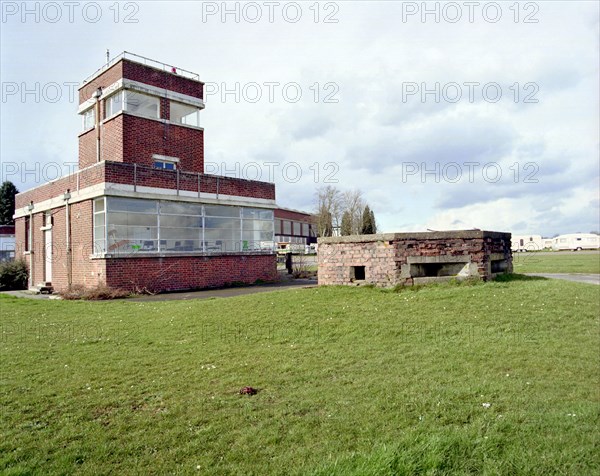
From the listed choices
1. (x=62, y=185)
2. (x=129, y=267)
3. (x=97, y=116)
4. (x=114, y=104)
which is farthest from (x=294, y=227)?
(x=129, y=267)

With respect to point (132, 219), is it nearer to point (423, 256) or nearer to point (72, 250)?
point (72, 250)

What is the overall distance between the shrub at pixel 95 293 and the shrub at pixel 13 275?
7.79 metres

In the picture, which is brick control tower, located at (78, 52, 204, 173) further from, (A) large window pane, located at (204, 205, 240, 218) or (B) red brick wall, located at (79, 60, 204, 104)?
(A) large window pane, located at (204, 205, 240, 218)

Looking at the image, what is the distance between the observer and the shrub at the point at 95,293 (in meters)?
14.8

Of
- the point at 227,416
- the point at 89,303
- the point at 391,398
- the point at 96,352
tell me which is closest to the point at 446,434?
the point at 391,398

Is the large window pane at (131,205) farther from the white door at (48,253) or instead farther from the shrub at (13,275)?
the shrub at (13,275)

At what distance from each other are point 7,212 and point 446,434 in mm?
52866

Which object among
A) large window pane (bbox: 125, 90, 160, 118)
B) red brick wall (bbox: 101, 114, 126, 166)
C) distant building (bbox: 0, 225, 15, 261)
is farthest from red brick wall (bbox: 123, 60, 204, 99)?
distant building (bbox: 0, 225, 15, 261)

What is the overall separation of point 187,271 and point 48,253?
6.93m

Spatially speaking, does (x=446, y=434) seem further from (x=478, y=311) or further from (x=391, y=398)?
(x=478, y=311)

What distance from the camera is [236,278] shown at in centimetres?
1972

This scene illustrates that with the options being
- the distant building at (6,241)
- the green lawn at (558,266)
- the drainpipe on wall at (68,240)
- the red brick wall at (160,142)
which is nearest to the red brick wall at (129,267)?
the drainpipe on wall at (68,240)

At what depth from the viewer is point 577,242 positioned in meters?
85.6

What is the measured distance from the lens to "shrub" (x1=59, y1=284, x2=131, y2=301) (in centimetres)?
1480
